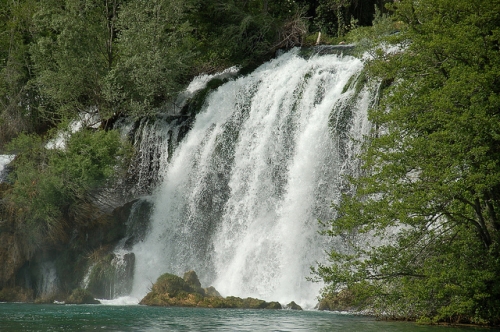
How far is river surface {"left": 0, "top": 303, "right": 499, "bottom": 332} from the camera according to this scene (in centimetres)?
1803

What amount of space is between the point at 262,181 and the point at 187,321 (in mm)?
11311

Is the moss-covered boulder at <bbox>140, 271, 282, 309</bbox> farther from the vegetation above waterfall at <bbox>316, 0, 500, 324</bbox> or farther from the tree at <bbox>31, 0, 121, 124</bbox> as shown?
the tree at <bbox>31, 0, 121, 124</bbox>

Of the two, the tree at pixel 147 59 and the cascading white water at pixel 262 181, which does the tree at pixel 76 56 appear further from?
the cascading white water at pixel 262 181

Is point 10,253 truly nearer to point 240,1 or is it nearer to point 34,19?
point 34,19

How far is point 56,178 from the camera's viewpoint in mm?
32125

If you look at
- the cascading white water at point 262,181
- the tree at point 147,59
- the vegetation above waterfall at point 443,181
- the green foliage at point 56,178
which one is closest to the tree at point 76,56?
the tree at point 147,59

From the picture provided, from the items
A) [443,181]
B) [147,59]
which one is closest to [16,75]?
[147,59]

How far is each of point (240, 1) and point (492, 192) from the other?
28333 mm

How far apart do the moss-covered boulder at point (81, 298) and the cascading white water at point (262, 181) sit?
191 centimetres

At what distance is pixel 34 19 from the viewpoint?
41.7m

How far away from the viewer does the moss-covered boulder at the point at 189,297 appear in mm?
25234

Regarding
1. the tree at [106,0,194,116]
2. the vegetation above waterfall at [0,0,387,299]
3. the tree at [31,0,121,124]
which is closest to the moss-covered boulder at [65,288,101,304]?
the vegetation above waterfall at [0,0,387,299]

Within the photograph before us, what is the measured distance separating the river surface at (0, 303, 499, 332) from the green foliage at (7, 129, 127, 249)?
23.7ft

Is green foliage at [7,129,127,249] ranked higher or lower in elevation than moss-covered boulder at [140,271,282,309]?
higher
